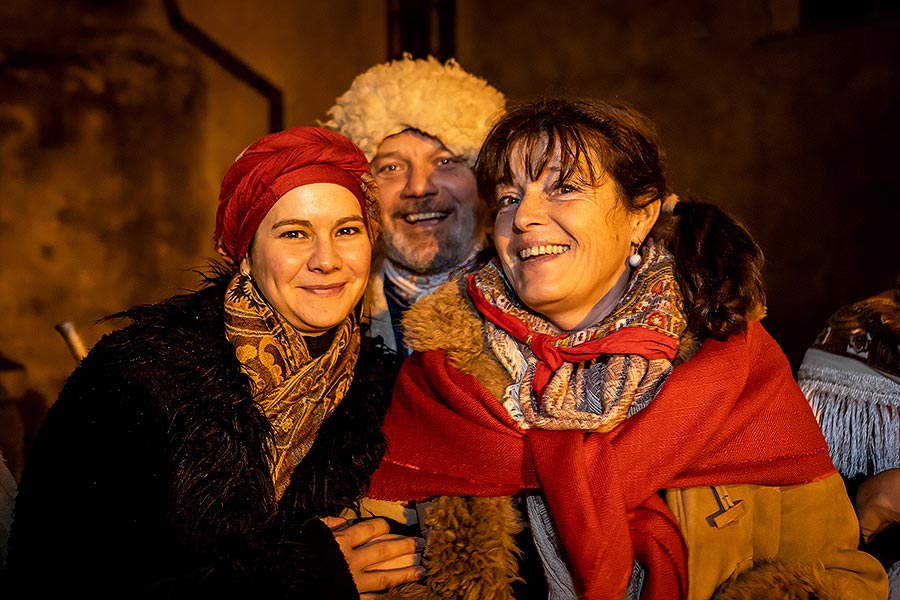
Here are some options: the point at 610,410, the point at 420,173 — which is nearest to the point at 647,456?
Result: the point at 610,410

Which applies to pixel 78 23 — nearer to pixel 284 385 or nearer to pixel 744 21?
pixel 284 385

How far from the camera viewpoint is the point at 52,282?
4.89m

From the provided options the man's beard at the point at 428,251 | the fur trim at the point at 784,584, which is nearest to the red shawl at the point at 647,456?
the fur trim at the point at 784,584

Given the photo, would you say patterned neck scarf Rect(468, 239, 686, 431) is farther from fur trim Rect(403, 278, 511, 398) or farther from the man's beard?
the man's beard

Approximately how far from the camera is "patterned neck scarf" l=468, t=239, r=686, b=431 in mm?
1945

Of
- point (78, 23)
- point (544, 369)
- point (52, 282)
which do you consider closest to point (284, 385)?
point (544, 369)

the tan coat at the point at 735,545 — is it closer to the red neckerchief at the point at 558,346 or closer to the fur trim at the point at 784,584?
the fur trim at the point at 784,584

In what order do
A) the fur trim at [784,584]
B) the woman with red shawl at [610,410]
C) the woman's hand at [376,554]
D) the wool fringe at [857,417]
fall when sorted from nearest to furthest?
the fur trim at [784,584] < the woman with red shawl at [610,410] < the woman's hand at [376,554] < the wool fringe at [857,417]

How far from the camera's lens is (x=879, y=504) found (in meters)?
2.17

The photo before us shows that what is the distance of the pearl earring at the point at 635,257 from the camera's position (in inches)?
84.6

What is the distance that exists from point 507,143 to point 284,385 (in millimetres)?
883

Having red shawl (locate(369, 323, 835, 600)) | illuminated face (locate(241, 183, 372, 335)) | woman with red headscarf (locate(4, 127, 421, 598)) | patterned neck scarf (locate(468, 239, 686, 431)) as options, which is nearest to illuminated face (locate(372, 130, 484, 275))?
woman with red headscarf (locate(4, 127, 421, 598))

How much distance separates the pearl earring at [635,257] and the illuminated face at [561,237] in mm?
49

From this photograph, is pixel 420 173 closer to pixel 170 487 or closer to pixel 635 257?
pixel 635 257
